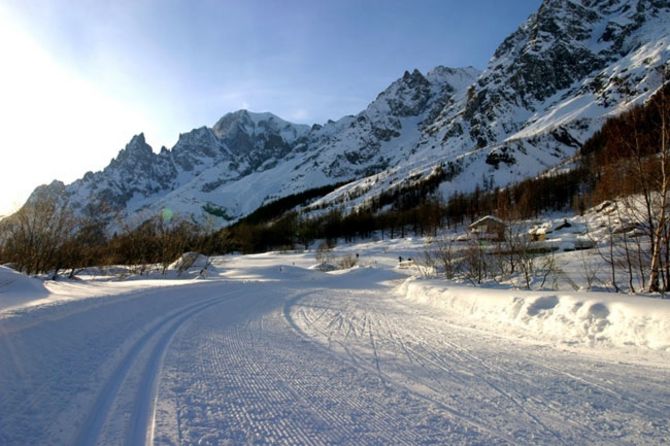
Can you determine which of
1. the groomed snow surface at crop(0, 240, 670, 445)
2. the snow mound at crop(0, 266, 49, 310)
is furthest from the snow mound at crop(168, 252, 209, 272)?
the groomed snow surface at crop(0, 240, 670, 445)

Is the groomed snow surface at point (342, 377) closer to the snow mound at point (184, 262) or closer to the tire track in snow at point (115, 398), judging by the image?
the tire track in snow at point (115, 398)

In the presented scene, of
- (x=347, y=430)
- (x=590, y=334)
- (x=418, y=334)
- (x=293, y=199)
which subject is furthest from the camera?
(x=293, y=199)

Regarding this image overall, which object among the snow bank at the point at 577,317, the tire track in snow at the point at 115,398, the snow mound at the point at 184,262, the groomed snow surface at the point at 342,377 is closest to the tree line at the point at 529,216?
the snow mound at the point at 184,262

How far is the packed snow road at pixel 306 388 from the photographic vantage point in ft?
11.2

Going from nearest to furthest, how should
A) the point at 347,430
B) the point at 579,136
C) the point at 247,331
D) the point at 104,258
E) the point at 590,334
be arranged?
the point at 347,430
the point at 590,334
the point at 247,331
the point at 104,258
the point at 579,136

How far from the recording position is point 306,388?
4582 mm

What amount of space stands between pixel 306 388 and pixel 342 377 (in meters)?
0.63

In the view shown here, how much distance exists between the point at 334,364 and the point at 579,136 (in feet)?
519

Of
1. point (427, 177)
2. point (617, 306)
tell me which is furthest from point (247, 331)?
point (427, 177)

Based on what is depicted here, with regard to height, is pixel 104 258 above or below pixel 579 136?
below

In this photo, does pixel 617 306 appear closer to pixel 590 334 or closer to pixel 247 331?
pixel 590 334

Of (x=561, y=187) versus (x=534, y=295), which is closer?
(x=534, y=295)

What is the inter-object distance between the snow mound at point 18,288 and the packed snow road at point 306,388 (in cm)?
348

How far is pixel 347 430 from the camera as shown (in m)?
3.49
